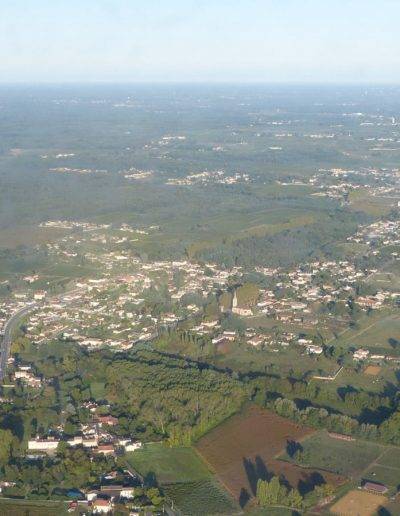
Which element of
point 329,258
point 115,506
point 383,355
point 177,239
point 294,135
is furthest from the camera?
point 294,135

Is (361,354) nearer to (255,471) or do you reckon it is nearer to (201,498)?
(255,471)

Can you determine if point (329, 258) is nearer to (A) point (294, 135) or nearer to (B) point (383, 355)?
(B) point (383, 355)

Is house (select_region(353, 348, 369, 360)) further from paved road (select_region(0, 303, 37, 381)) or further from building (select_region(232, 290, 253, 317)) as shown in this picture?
paved road (select_region(0, 303, 37, 381))

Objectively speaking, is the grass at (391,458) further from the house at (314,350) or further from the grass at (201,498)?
the house at (314,350)

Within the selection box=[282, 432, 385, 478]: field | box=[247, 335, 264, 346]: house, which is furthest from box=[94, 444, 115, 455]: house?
box=[247, 335, 264, 346]: house

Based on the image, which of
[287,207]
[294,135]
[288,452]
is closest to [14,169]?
[287,207]

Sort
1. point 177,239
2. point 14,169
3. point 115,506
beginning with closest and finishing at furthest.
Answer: point 115,506
point 177,239
point 14,169

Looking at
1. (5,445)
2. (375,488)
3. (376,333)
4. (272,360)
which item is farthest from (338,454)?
(376,333)
